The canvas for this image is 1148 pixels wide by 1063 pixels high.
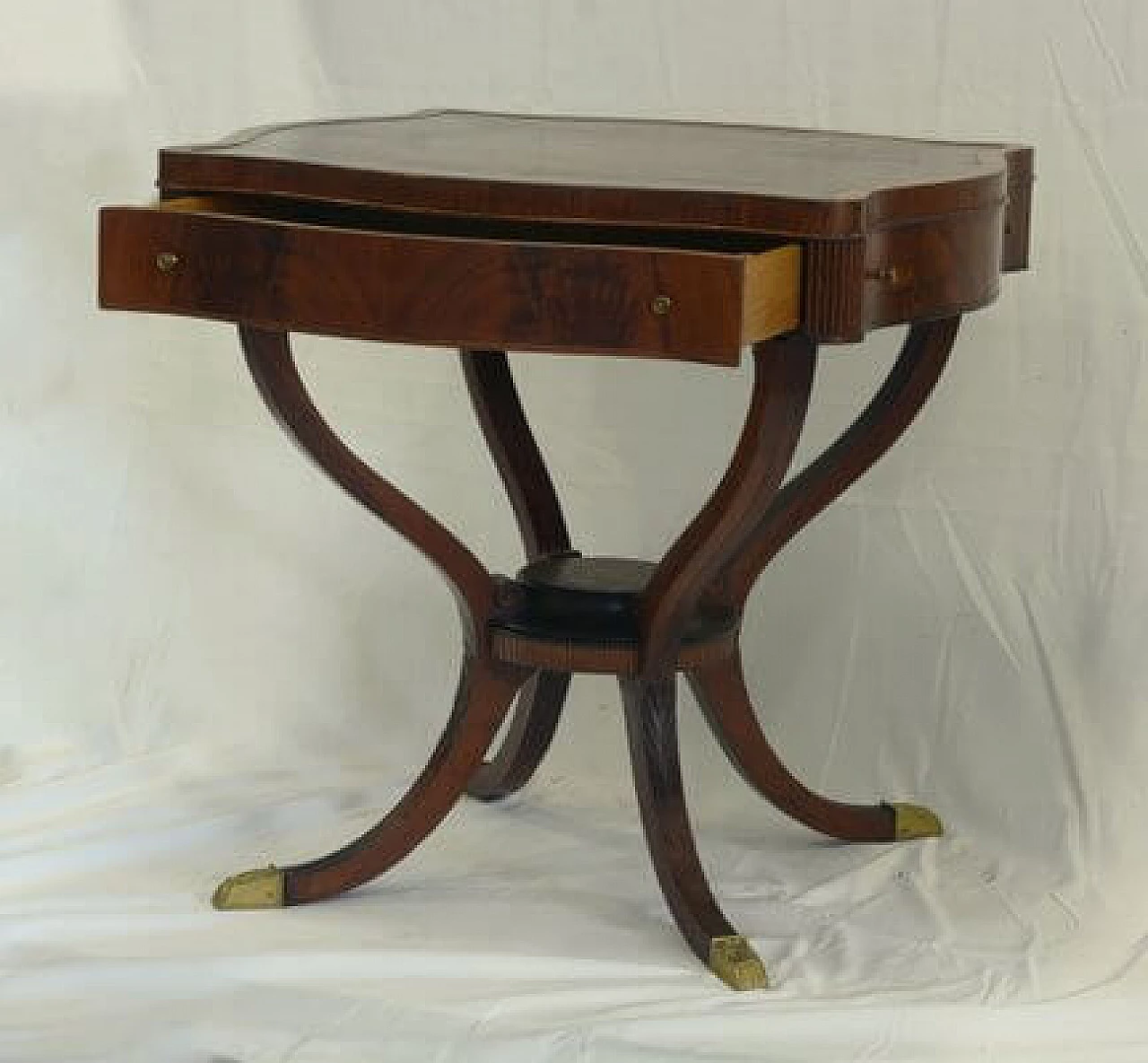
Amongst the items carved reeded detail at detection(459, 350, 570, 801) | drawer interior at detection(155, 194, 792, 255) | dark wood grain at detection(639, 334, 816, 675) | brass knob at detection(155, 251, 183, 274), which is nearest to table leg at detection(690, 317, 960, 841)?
dark wood grain at detection(639, 334, 816, 675)

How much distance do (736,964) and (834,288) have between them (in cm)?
66

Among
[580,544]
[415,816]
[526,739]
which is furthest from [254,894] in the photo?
[580,544]

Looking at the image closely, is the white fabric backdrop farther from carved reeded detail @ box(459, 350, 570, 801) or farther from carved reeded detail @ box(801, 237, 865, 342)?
carved reeded detail @ box(801, 237, 865, 342)

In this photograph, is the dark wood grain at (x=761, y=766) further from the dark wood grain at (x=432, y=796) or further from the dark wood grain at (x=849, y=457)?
the dark wood grain at (x=432, y=796)

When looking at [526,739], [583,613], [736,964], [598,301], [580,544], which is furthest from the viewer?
[580,544]

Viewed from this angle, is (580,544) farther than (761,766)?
Yes

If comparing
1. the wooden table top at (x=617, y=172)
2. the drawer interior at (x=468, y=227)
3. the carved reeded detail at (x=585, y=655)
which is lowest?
the carved reeded detail at (x=585, y=655)

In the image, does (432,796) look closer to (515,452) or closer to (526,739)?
(526,739)

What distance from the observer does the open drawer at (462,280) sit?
2.31 m

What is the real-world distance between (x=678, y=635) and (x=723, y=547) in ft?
0.48

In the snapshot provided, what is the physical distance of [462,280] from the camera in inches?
93.4

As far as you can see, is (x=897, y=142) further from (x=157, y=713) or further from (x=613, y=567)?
(x=157, y=713)

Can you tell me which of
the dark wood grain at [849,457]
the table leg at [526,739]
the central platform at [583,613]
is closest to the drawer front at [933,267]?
the dark wood grain at [849,457]

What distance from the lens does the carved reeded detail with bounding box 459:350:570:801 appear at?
9.70ft
